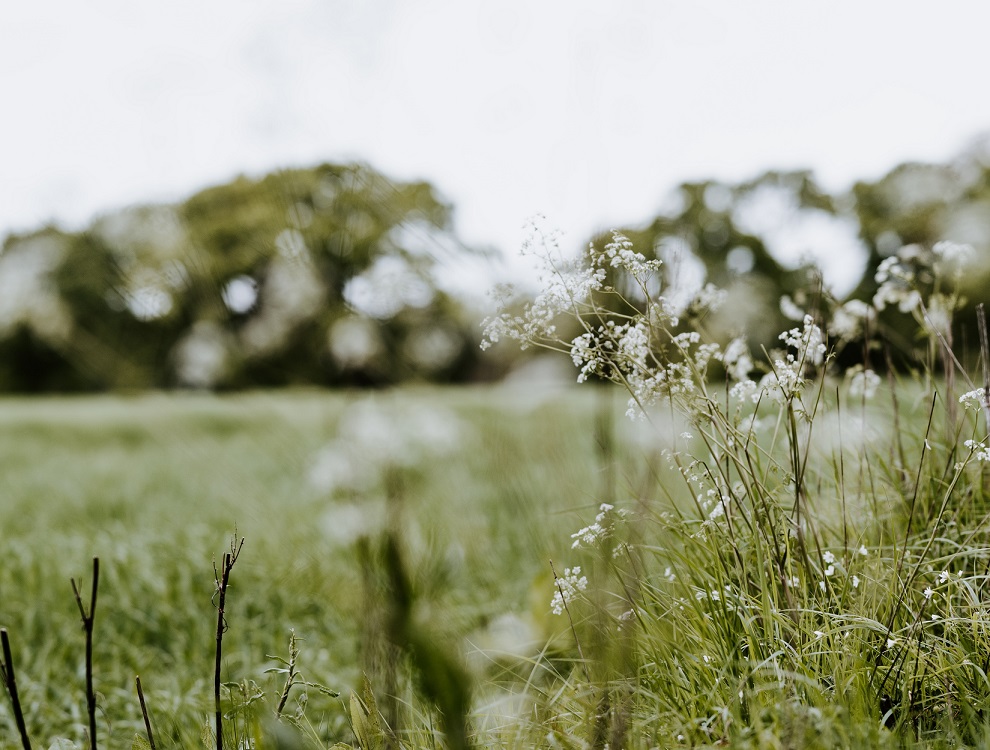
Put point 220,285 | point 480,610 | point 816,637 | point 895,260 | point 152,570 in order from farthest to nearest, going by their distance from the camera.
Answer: point 152,570, point 480,610, point 895,260, point 816,637, point 220,285

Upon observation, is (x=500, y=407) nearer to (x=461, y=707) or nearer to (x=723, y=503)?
(x=461, y=707)

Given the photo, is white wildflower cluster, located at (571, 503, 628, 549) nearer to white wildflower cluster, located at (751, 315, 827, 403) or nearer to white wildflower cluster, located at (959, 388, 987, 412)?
white wildflower cluster, located at (751, 315, 827, 403)

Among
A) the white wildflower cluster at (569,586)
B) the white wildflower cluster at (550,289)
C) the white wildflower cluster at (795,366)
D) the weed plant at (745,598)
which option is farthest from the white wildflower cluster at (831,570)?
the white wildflower cluster at (550,289)

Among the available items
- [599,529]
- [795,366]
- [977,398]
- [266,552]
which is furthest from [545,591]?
[266,552]

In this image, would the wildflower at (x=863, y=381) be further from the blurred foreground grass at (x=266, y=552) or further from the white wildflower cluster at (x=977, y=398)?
the blurred foreground grass at (x=266, y=552)

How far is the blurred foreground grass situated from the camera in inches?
33.6

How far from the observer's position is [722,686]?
1.45 metres

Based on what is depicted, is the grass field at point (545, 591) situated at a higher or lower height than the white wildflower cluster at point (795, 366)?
lower

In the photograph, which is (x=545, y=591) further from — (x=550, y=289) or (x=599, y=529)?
(x=550, y=289)

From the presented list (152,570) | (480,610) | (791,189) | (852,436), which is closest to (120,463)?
(152,570)

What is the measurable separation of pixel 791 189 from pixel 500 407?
17.9m

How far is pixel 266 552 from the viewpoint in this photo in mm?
3814

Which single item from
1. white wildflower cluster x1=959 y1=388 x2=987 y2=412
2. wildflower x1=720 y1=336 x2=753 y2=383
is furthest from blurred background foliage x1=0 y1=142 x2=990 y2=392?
white wildflower cluster x1=959 y1=388 x2=987 y2=412

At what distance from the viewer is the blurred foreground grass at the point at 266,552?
0.85 meters
